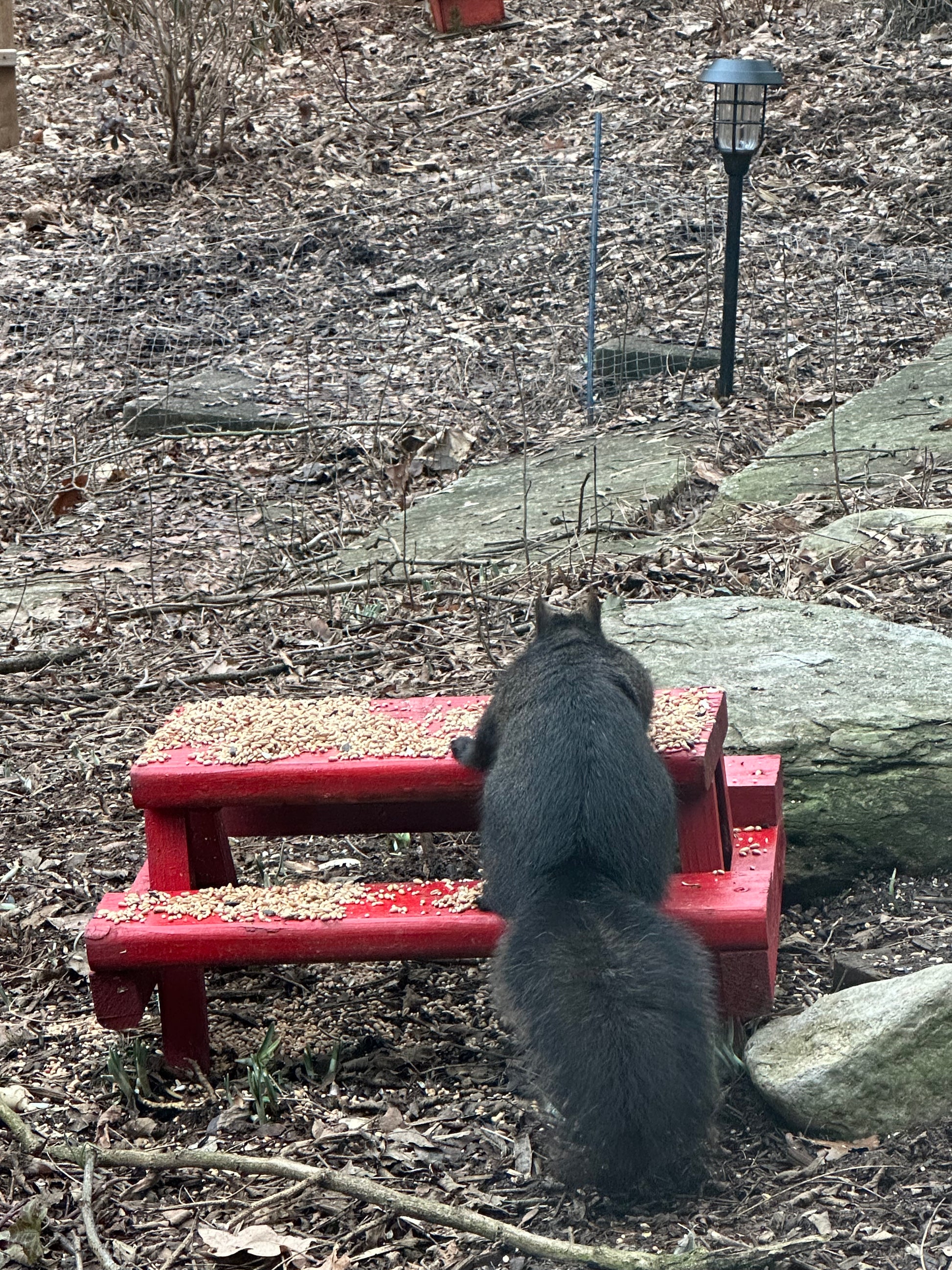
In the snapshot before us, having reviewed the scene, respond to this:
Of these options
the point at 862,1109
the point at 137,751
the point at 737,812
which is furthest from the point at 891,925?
the point at 137,751

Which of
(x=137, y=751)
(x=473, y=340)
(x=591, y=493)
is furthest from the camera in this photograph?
(x=473, y=340)

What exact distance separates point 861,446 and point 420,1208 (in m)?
4.89

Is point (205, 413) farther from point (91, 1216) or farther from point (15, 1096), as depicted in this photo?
point (91, 1216)

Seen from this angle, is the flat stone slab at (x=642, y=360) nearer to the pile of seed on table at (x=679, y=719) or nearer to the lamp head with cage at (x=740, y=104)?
the lamp head with cage at (x=740, y=104)

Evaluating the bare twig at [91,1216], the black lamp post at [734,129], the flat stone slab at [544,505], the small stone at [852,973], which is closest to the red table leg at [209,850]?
the bare twig at [91,1216]

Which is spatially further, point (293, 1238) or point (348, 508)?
point (348, 508)

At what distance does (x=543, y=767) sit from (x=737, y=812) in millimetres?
685

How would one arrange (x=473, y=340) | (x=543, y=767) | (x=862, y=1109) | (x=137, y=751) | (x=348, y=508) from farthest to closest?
(x=473, y=340) < (x=348, y=508) < (x=137, y=751) < (x=543, y=767) < (x=862, y=1109)

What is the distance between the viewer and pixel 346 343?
9.13 m

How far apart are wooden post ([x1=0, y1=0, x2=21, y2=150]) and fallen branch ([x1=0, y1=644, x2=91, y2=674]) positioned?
7.40 m

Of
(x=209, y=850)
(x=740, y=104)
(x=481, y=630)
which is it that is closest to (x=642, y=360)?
(x=740, y=104)

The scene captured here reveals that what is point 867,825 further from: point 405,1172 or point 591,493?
point 591,493

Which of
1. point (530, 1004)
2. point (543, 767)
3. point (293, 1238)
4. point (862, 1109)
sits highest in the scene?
point (543, 767)

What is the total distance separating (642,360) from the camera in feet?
27.4
